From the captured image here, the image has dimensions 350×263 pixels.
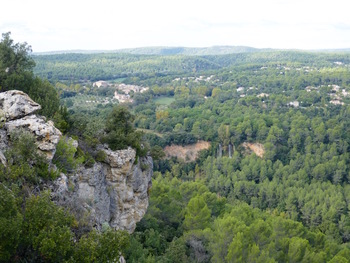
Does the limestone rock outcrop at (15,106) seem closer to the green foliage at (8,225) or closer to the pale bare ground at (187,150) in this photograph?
the green foliage at (8,225)

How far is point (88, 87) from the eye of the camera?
92.6 metres

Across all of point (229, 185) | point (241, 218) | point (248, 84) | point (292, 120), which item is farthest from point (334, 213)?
point (248, 84)

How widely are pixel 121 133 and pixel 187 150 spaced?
43.7 m

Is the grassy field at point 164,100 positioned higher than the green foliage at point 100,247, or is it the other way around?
the green foliage at point 100,247

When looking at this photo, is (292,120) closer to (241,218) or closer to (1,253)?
(241,218)

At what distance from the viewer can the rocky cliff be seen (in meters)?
11.4

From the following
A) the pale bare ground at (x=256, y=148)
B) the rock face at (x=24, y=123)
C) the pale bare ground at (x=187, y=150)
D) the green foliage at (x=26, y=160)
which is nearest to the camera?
the green foliage at (x=26, y=160)

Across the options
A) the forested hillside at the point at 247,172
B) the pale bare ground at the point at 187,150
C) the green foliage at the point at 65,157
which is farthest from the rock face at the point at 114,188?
the pale bare ground at the point at 187,150

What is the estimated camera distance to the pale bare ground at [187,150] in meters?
58.4

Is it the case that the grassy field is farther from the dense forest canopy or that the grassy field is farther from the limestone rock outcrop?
the limestone rock outcrop

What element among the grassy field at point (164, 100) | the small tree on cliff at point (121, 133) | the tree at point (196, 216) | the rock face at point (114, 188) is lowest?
the grassy field at point (164, 100)

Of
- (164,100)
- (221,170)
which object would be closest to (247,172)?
(221,170)

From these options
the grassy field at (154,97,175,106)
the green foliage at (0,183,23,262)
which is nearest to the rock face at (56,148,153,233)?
the green foliage at (0,183,23,262)

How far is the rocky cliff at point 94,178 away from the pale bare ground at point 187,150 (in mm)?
39525
